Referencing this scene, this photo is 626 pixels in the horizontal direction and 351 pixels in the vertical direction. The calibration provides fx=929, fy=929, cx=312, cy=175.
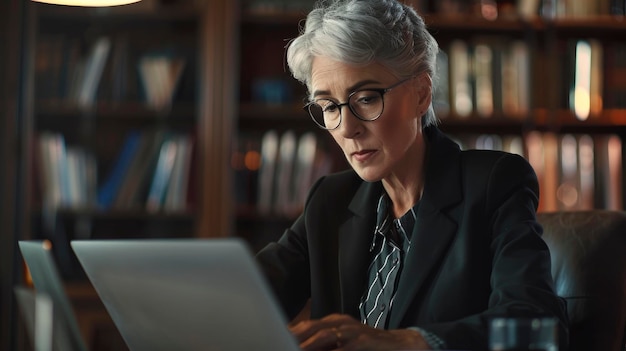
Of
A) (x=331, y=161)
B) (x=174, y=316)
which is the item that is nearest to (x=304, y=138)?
(x=331, y=161)

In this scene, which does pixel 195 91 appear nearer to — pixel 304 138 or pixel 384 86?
pixel 304 138

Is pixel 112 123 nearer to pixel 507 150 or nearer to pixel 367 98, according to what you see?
pixel 507 150

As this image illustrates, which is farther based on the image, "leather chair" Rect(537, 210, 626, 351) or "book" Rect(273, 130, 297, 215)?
"book" Rect(273, 130, 297, 215)

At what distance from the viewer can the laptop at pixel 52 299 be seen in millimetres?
1250

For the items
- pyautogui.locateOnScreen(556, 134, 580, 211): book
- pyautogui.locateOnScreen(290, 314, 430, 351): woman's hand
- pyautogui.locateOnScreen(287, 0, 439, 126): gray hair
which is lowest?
pyautogui.locateOnScreen(290, 314, 430, 351): woman's hand

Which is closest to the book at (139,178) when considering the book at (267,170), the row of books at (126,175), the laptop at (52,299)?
the row of books at (126,175)

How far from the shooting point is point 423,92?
181cm

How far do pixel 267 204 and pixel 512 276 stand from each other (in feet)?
7.65

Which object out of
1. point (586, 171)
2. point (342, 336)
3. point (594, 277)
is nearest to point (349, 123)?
point (594, 277)

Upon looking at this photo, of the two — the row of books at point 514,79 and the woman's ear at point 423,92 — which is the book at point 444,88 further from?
the woman's ear at point 423,92

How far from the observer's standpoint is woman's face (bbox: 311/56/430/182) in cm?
170

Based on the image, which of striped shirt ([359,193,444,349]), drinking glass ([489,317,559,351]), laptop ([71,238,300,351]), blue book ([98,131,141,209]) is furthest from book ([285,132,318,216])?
drinking glass ([489,317,559,351])

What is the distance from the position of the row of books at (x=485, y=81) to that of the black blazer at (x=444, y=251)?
72.3 inches

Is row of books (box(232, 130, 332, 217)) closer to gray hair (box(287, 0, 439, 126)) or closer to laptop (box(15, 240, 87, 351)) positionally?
gray hair (box(287, 0, 439, 126))
